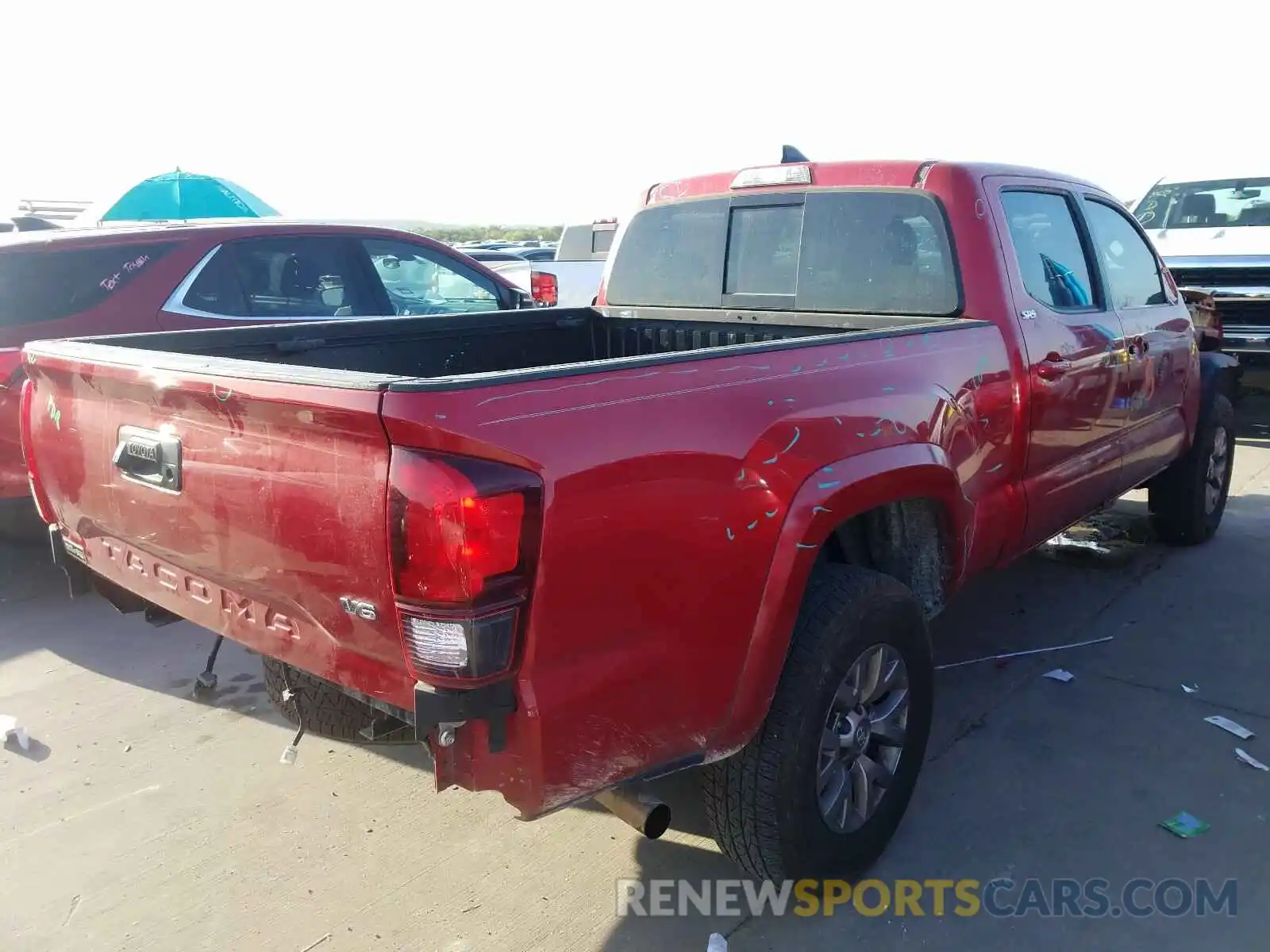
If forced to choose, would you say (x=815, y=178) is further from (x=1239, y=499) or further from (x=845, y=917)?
(x=1239, y=499)

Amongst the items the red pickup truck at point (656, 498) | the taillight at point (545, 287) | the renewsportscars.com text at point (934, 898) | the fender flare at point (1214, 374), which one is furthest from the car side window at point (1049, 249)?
the taillight at point (545, 287)

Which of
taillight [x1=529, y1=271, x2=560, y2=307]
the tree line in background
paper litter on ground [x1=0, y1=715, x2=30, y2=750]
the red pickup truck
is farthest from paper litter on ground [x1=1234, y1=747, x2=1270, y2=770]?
the tree line in background

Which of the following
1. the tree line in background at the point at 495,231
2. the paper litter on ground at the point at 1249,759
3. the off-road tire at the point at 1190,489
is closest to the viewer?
the paper litter on ground at the point at 1249,759

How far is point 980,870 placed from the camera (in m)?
2.93

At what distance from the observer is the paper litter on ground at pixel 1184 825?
10.1ft

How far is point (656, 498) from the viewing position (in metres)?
2.18

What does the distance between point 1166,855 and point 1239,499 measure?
15.6ft

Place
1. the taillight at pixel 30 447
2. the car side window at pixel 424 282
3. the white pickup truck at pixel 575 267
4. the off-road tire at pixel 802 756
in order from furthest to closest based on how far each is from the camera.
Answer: the white pickup truck at pixel 575 267 < the car side window at pixel 424 282 < the taillight at pixel 30 447 < the off-road tire at pixel 802 756

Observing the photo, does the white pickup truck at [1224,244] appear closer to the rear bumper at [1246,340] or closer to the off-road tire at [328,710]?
the rear bumper at [1246,340]

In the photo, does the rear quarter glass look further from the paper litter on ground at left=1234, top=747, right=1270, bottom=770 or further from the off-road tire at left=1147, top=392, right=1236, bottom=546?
the off-road tire at left=1147, top=392, right=1236, bottom=546

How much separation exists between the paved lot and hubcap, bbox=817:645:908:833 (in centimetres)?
27

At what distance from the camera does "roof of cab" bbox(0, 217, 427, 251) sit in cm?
516

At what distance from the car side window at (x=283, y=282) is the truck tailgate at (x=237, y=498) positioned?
115 inches

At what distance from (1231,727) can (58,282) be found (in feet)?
18.4
